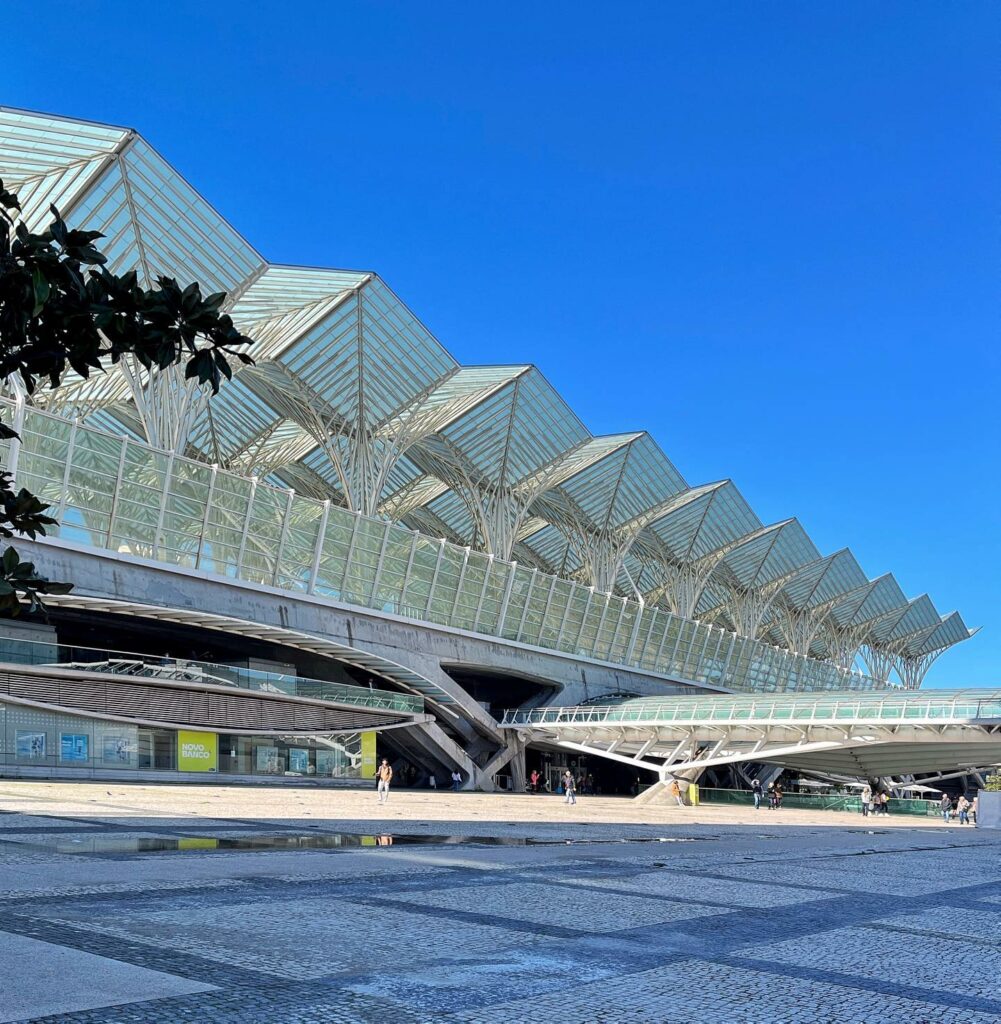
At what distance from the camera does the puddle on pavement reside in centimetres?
1388

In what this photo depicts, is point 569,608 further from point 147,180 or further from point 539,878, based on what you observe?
point 539,878

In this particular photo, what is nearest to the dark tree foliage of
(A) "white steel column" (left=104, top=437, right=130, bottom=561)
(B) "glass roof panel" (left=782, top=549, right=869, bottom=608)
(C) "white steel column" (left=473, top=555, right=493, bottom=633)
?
(A) "white steel column" (left=104, top=437, right=130, bottom=561)

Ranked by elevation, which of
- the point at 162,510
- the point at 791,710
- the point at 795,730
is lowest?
the point at 795,730

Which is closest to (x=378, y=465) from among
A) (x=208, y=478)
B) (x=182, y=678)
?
(x=208, y=478)

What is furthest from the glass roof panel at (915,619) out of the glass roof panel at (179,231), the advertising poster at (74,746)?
the advertising poster at (74,746)

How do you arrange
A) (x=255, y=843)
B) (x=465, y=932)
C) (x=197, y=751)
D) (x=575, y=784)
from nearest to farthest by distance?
(x=465, y=932) < (x=255, y=843) < (x=197, y=751) < (x=575, y=784)

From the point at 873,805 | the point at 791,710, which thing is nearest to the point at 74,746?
the point at 791,710

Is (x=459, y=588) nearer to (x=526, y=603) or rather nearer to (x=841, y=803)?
(x=526, y=603)

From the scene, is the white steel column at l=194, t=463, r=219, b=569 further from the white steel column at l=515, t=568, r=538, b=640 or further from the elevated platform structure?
the elevated platform structure

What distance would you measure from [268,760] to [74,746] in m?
9.43

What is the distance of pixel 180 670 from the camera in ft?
136

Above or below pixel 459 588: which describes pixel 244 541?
above

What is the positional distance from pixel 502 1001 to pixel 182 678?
1472 inches

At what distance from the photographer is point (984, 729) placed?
156ft
